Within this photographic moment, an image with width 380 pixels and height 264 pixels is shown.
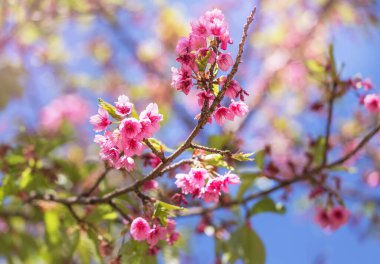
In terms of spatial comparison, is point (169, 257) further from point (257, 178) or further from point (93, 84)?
point (93, 84)

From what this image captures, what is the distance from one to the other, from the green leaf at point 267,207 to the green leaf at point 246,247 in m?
0.11

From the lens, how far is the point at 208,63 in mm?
1732

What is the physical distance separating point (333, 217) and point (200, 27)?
1.40 meters

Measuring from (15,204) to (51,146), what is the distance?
504 mm

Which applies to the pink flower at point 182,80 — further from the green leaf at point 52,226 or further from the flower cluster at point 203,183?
the green leaf at point 52,226

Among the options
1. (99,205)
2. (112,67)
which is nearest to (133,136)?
(99,205)

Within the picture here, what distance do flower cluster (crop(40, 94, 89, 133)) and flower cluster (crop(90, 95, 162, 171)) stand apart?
15.7 feet

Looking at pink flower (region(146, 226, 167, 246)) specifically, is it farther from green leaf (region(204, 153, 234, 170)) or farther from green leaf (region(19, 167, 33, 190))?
green leaf (region(19, 167, 33, 190))

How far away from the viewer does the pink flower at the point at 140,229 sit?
5.84 ft

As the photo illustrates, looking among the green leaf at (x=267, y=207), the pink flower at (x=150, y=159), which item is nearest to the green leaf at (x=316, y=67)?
the green leaf at (x=267, y=207)

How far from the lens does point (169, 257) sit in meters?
2.96

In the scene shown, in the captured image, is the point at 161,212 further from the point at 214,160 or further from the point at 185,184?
the point at 214,160

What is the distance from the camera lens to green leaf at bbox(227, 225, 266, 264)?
2.70 metres

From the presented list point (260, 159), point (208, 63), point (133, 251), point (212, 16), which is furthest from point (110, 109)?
point (260, 159)
